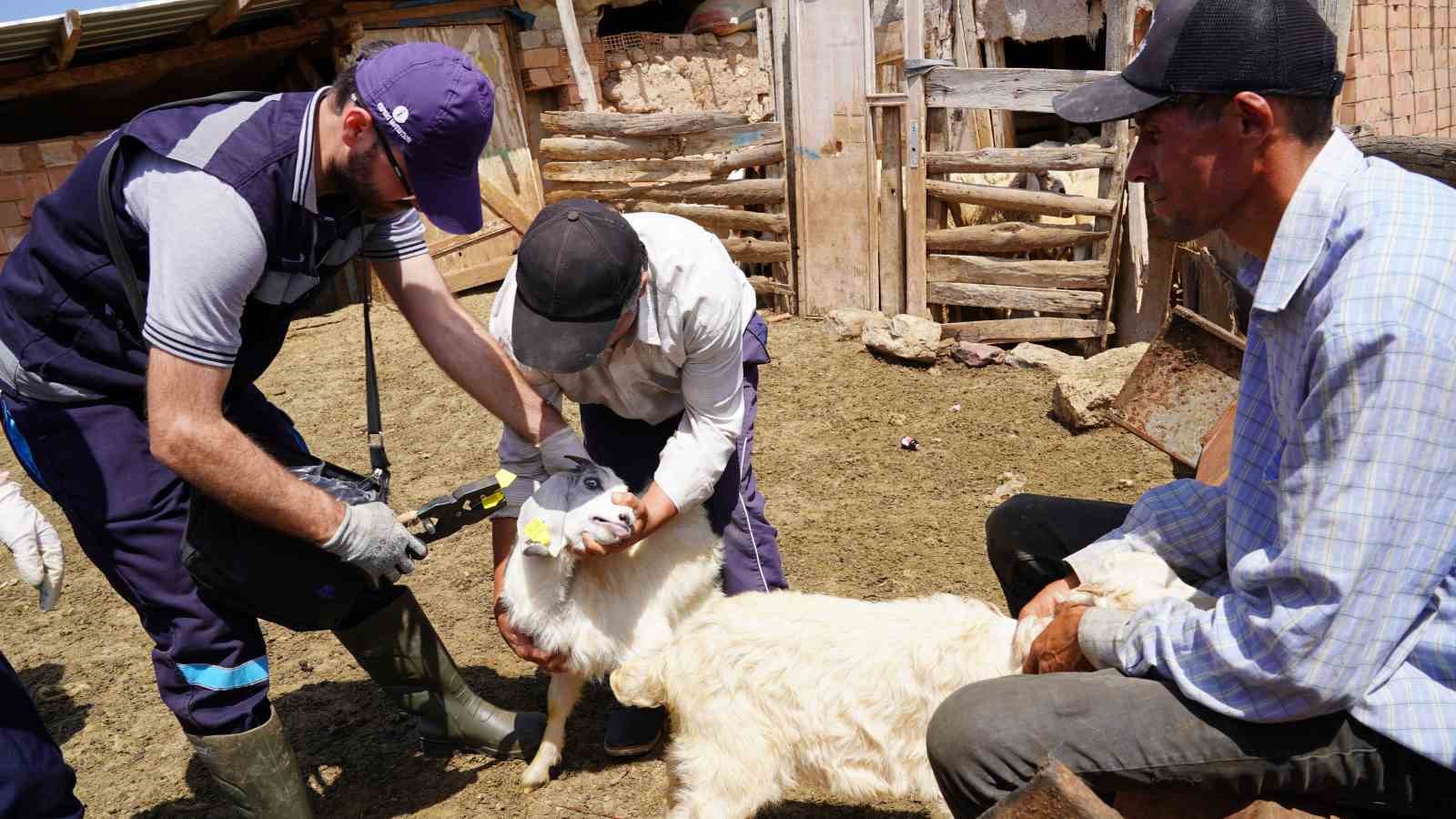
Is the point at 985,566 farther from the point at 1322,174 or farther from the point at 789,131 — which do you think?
the point at 789,131

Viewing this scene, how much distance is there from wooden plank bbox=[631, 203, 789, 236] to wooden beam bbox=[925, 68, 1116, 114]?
1722mm

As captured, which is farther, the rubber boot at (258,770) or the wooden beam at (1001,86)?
the wooden beam at (1001,86)

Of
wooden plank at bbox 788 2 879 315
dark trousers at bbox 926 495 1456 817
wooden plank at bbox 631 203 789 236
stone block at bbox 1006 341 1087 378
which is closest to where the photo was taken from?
dark trousers at bbox 926 495 1456 817

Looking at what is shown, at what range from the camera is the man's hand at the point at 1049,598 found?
2605 mm

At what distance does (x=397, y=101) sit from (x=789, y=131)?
644 cm

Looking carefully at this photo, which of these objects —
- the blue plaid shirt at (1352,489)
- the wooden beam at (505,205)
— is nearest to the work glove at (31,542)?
the blue plaid shirt at (1352,489)

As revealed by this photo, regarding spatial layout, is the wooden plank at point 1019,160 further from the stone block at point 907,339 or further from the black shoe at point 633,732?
the black shoe at point 633,732

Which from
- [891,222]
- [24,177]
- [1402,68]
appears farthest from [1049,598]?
[24,177]

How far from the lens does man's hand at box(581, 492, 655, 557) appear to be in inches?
120

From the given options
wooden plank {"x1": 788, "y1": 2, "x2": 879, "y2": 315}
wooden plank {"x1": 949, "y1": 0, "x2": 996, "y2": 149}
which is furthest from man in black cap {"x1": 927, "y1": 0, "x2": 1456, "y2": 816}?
wooden plank {"x1": 949, "y1": 0, "x2": 996, "y2": 149}

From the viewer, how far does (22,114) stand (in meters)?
10.8

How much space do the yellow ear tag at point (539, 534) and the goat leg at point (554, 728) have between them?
0.73m

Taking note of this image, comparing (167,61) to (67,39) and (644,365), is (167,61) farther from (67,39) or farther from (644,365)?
(644,365)

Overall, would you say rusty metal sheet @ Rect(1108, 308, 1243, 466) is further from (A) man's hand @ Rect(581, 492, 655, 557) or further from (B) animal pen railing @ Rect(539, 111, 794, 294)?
(B) animal pen railing @ Rect(539, 111, 794, 294)
